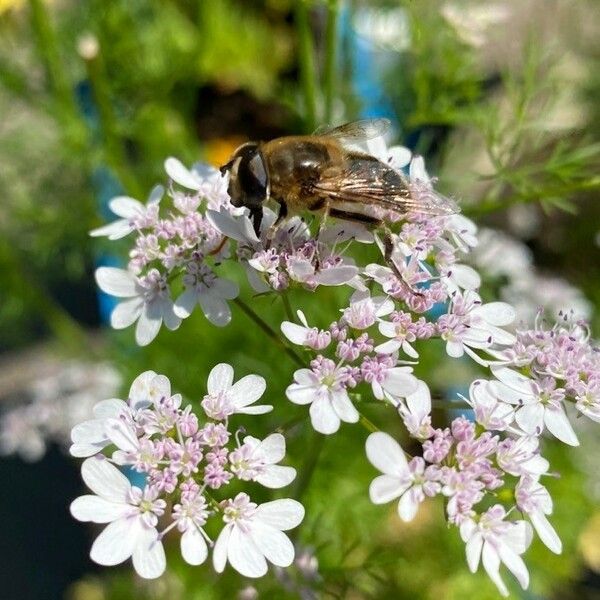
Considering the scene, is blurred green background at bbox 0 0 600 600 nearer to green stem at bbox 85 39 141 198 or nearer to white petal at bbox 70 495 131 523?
green stem at bbox 85 39 141 198

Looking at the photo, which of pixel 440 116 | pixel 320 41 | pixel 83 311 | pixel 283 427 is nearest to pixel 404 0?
pixel 440 116

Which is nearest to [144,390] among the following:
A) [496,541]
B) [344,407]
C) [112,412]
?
[112,412]

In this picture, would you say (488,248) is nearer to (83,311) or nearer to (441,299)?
(441,299)

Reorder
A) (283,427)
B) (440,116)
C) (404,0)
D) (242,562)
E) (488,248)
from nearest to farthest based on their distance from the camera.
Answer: (242,562) < (283,427) < (404,0) < (440,116) < (488,248)

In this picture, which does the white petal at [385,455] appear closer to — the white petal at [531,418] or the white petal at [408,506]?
the white petal at [408,506]

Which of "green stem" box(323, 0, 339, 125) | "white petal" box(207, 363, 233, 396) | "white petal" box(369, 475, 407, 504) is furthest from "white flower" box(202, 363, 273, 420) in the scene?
"green stem" box(323, 0, 339, 125)

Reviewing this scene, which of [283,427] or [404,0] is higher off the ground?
[404,0]

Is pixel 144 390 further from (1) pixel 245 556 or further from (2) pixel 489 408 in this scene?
(2) pixel 489 408
